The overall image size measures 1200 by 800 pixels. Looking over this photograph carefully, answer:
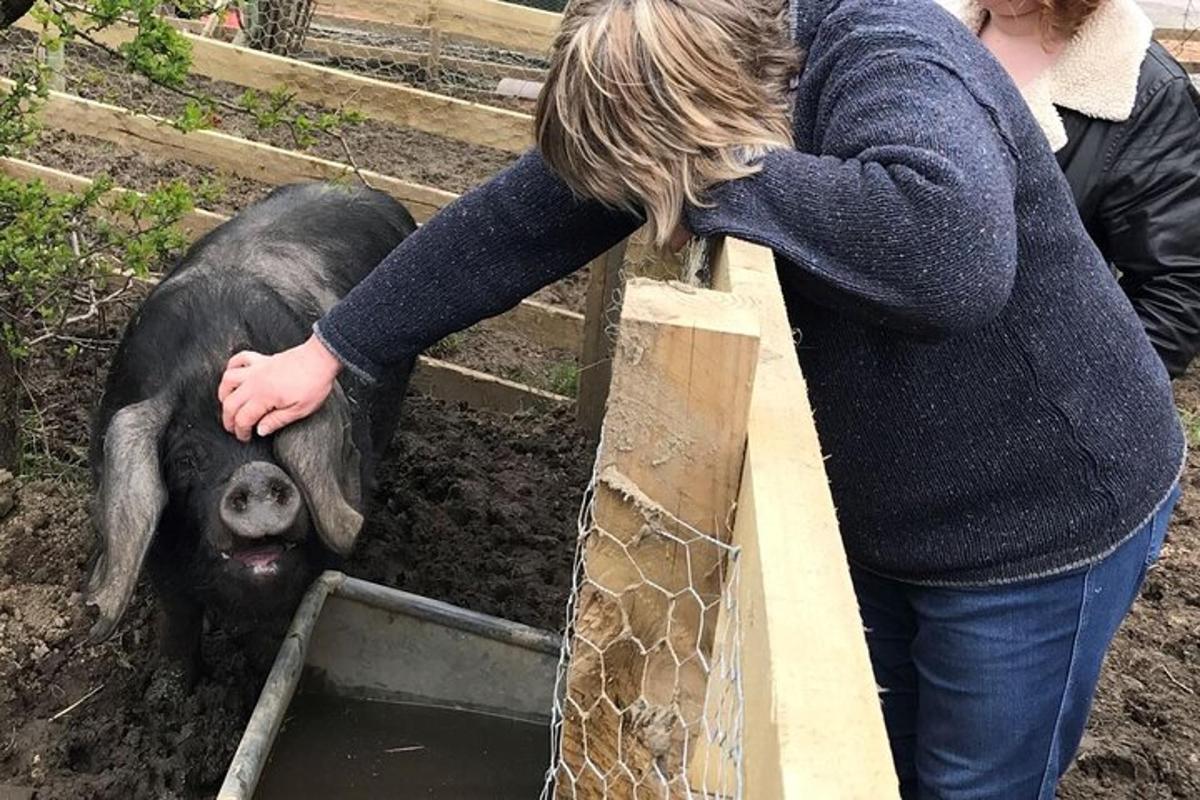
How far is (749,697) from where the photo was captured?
1027 millimetres

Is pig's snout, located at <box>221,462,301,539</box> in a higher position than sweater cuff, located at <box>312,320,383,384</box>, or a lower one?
lower

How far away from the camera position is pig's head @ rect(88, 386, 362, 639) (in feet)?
8.77

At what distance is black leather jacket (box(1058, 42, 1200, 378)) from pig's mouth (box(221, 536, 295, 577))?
6.09 feet

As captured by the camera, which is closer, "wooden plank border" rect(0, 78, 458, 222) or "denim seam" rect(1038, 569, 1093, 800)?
"denim seam" rect(1038, 569, 1093, 800)

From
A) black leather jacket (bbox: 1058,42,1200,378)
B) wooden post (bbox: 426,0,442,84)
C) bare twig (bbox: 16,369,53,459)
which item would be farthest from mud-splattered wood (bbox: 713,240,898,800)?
wooden post (bbox: 426,0,442,84)

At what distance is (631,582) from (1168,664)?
116 inches

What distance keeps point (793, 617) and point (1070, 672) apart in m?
1.20

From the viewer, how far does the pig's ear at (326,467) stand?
276 centimetres

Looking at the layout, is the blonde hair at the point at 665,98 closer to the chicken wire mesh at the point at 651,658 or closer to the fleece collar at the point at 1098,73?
the chicken wire mesh at the point at 651,658

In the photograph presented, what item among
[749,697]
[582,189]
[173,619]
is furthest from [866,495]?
[173,619]

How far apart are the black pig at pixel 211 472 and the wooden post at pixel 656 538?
1.26 m

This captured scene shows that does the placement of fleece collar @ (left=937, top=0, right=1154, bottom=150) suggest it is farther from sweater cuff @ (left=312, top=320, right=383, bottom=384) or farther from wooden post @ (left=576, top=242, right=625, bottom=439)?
wooden post @ (left=576, top=242, right=625, bottom=439)

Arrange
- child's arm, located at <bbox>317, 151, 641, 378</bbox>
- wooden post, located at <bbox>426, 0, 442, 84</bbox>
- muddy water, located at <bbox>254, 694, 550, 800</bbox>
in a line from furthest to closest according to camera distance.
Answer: wooden post, located at <bbox>426, 0, 442, 84</bbox>
muddy water, located at <bbox>254, 694, 550, 800</bbox>
child's arm, located at <bbox>317, 151, 641, 378</bbox>

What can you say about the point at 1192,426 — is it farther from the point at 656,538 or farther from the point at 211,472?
the point at 656,538
